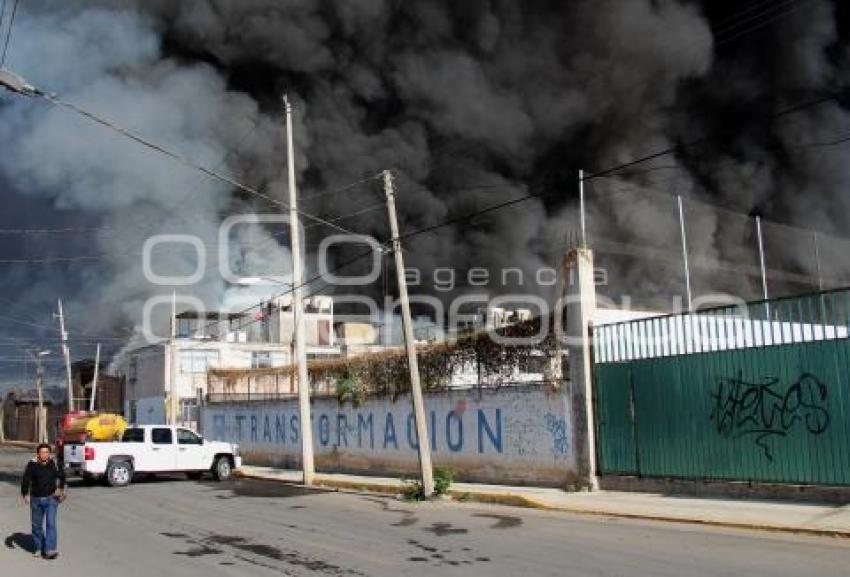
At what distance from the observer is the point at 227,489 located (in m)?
21.1

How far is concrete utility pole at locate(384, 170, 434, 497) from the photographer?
16.9m

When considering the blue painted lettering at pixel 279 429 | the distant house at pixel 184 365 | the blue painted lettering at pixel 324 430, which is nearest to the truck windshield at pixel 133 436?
the blue painted lettering at pixel 324 430

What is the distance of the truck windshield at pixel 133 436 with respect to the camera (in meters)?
23.5

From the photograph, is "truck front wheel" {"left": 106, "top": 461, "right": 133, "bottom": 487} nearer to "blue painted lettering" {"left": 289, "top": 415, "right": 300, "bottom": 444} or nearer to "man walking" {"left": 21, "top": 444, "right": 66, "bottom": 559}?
"blue painted lettering" {"left": 289, "top": 415, "right": 300, "bottom": 444}

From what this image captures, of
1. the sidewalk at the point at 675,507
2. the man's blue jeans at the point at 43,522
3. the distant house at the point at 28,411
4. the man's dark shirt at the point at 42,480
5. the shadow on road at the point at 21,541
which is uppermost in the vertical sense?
the distant house at the point at 28,411

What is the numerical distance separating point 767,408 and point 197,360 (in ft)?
135

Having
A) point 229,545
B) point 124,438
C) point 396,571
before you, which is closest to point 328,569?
point 396,571

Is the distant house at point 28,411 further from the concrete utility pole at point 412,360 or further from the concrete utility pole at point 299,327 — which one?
the concrete utility pole at point 412,360

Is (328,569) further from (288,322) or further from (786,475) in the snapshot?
(288,322)

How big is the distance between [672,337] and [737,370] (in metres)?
1.59

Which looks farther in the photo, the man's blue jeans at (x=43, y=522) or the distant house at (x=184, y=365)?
the distant house at (x=184, y=365)

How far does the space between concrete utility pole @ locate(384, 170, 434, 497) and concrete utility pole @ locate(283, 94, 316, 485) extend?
5.18 m

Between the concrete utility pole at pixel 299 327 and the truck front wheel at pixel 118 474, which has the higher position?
the concrete utility pole at pixel 299 327

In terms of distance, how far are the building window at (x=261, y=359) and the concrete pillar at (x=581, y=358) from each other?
126 ft
